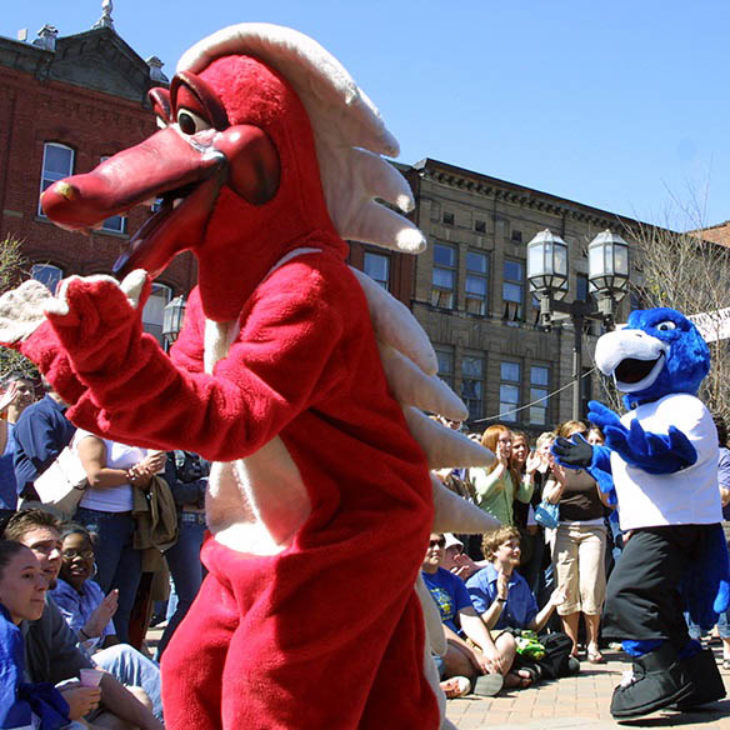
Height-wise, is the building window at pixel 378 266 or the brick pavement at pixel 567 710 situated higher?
the building window at pixel 378 266

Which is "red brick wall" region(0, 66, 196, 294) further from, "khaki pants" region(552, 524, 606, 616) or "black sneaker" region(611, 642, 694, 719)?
"black sneaker" region(611, 642, 694, 719)

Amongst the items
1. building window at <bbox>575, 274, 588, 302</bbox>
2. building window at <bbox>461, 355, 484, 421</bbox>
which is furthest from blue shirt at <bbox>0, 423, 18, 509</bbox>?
building window at <bbox>575, 274, 588, 302</bbox>

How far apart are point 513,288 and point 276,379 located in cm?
2764

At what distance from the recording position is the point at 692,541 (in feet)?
15.0

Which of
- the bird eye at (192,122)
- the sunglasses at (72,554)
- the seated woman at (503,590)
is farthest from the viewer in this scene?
the seated woman at (503,590)

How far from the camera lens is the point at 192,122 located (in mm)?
2070

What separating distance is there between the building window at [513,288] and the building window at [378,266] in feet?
14.7

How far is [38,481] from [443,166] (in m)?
22.9

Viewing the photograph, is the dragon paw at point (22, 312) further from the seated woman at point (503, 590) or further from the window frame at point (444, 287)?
the window frame at point (444, 287)

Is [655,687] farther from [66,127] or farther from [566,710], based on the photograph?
[66,127]

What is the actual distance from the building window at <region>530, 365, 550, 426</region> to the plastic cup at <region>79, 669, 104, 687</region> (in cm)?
2513

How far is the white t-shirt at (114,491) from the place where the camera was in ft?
17.2

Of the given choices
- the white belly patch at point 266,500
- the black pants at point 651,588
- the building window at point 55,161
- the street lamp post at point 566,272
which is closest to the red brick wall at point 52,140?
the building window at point 55,161

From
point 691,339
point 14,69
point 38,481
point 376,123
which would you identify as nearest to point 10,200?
point 14,69
